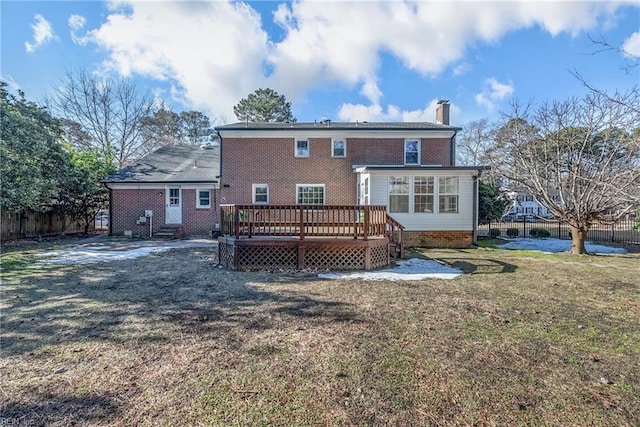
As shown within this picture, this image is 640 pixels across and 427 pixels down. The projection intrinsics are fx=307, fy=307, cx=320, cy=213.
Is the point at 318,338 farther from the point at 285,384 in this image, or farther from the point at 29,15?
the point at 29,15

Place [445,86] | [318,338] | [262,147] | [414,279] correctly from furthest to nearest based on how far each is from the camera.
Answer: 1. [445,86]
2. [262,147]
3. [414,279]
4. [318,338]

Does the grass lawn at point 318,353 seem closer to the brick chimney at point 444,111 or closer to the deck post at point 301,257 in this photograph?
the deck post at point 301,257

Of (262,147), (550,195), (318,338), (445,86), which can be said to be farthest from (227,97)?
(318,338)

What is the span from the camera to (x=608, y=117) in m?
10.1

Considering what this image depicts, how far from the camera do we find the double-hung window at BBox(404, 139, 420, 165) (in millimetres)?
16172

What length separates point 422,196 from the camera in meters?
12.9

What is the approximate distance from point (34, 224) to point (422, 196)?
18.7 metres

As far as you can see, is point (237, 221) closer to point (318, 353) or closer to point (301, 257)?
point (301, 257)

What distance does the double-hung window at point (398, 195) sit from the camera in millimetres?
12906

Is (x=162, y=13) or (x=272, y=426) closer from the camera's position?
(x=272, y=426)

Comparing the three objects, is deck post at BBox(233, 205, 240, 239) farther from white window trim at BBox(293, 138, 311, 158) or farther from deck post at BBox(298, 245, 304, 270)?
white window trim at BBox(293, 138, 311, 158)

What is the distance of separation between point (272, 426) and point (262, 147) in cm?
1495

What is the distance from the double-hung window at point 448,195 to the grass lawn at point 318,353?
656 centimetres

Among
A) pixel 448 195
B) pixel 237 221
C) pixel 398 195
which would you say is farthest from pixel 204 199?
pixel 448 195
